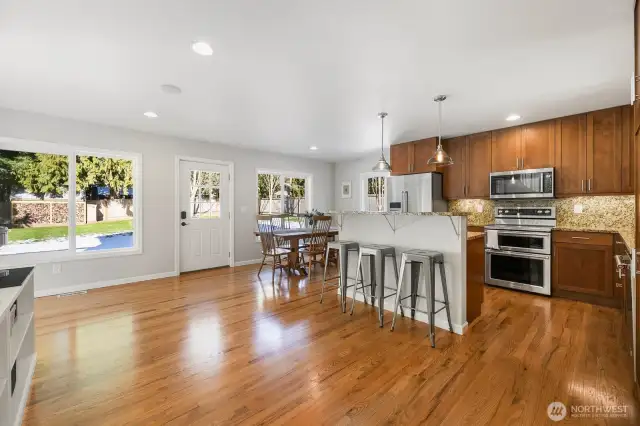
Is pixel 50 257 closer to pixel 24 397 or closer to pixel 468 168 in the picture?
pixel 24 397

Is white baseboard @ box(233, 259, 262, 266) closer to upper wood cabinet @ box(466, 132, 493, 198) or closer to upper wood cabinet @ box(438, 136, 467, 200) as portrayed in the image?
upper wood cabinet @ box(438, 136, 467, 200)

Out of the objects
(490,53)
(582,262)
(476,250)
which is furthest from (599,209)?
(490,53)

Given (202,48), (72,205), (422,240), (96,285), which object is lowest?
(96,285)

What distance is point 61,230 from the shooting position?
160 inches

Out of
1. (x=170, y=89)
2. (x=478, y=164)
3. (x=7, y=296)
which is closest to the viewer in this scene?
(x=7, y=296)

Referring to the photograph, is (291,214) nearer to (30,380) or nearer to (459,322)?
(459,322)

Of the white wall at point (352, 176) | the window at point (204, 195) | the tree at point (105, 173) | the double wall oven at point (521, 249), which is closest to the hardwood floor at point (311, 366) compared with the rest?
the double wall oven at point (521, 249)

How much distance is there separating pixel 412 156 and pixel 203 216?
386 centimetres

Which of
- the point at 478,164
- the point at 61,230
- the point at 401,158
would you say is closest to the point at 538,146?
the point at 478,164

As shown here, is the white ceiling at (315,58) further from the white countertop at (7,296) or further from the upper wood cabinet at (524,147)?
the white countertop at (7,296)

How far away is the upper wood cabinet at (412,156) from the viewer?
5039 mm

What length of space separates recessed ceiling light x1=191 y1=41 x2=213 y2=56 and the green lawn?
336 cm

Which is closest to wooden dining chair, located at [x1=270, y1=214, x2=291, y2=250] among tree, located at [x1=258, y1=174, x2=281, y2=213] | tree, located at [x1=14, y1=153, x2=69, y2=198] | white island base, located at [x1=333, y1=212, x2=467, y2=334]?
tree, located at [x1=258, y1=174, x2=281, y2=213]

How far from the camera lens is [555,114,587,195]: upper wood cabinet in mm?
3730
